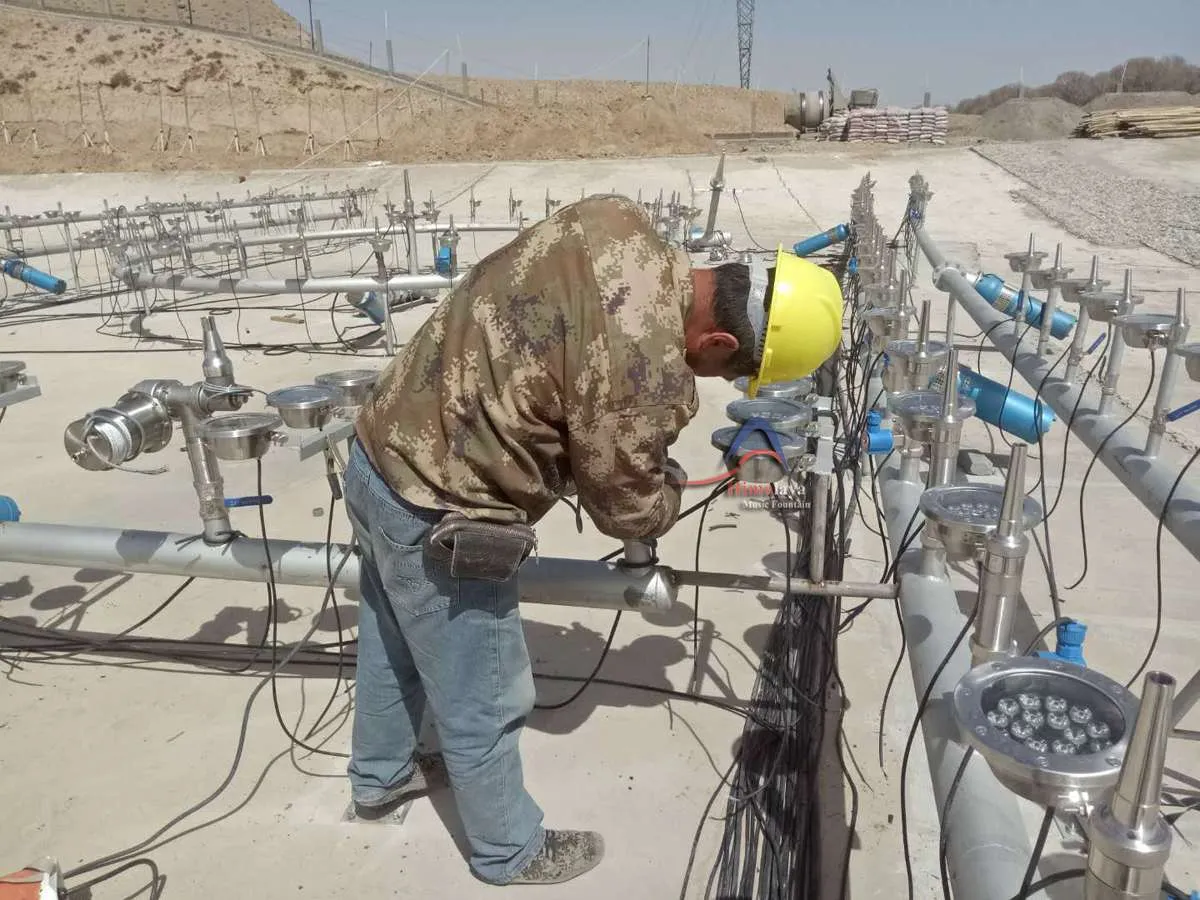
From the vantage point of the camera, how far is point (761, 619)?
390 cm

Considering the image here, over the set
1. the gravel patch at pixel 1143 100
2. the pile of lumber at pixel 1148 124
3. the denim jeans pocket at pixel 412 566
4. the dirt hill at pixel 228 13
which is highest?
the dirt hill at pixel 228 13

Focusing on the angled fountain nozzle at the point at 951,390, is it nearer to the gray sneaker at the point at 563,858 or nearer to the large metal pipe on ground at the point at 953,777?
the large metal pipe on ground at the point at 953,777

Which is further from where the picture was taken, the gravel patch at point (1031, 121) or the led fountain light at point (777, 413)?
the gravel patch at point (1031, 121)

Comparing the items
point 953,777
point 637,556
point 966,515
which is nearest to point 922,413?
point 966,515

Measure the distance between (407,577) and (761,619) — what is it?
214 cm

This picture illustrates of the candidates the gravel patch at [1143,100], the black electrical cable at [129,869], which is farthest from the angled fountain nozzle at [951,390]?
the gravel patch at [1143,100]

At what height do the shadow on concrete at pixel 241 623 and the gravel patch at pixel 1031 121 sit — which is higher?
the gravel patch at pixel 1031 121

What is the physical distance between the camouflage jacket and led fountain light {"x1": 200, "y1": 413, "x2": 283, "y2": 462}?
812mm

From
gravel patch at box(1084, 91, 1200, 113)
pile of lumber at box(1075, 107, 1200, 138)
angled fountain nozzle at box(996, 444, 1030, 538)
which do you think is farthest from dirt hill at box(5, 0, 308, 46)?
angled fountain nozzle at box(996, 444, 1030, 538)

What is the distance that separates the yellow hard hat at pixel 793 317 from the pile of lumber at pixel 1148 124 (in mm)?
24450

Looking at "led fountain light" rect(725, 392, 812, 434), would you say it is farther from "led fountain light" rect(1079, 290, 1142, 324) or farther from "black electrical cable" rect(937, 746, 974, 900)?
"led fountain light" rect(1079, 290, 1142, 324)

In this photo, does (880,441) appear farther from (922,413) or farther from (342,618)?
(342,618)

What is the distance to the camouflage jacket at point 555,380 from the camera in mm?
1904

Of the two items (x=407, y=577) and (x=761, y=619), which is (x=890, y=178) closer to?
(x=761, y=619)
